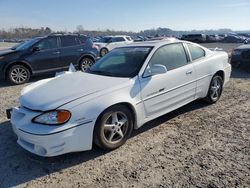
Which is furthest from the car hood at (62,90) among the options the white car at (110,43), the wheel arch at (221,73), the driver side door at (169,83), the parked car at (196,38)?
the parked car at (196,38)

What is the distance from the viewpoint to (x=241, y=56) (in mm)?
9984

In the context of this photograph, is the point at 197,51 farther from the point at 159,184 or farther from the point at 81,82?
the point at 159,184

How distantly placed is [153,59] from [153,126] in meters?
1.22

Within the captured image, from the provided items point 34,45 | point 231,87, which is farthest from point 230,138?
point 34,45

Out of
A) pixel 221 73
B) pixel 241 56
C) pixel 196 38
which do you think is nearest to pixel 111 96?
pixel 221 73

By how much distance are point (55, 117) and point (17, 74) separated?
6082mm

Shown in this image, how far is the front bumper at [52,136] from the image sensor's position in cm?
325

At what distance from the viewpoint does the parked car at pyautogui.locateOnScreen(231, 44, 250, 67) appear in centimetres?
988

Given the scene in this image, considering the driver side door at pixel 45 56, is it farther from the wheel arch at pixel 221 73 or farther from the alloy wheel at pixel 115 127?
the alloy wheel at pixel 115 127

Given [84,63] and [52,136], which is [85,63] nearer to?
[84,63]

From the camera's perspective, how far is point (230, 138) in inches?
164

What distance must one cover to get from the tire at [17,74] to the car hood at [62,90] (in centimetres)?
469

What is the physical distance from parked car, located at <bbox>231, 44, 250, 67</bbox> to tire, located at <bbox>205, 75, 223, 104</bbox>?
4.76m

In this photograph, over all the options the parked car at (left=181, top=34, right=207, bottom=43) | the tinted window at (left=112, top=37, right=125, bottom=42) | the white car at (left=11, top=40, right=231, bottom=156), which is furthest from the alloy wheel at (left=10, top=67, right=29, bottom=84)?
the parked car at (left=181, top=34, right=207, bottom=43)
